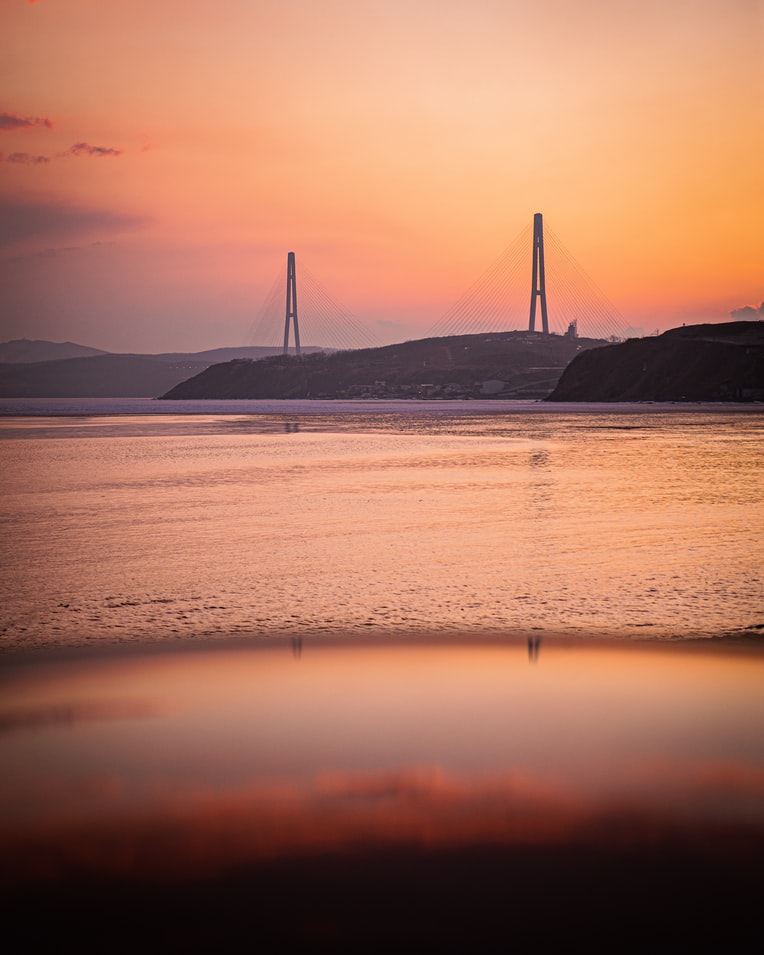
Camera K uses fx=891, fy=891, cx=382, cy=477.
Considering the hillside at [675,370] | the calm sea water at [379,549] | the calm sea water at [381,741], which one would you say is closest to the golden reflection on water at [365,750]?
the calm sea water at [381,741]

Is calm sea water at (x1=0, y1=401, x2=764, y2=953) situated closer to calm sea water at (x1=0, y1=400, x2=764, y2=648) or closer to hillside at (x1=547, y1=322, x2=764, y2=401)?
calm sea water at (x1=0, y1=400, x2=764, y2=648)

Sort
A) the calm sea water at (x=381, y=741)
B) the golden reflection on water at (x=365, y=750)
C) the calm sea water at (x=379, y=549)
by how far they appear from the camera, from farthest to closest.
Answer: the calm sea water at (x=379, y=549), the golden reflection on water at (x=365, y=750), the calm sea water at (x=381, y=741)

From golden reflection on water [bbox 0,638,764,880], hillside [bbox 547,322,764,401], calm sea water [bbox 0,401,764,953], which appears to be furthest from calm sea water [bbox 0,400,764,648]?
hillside [bbox 547,322,764,401]

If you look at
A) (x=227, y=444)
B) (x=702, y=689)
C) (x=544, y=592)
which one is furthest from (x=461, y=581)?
(x=227, y=444)

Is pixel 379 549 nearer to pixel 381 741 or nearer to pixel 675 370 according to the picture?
pixel 381 741

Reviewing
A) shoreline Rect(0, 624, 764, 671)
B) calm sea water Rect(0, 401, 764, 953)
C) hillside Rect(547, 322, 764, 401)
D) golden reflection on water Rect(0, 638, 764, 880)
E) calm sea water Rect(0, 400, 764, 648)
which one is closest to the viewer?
calm sea water Rect(0, 401, 764, 953)

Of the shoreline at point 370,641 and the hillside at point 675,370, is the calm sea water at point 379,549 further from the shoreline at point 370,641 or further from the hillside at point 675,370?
the hillside at point 675,370

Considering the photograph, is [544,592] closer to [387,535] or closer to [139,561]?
[387,535]
